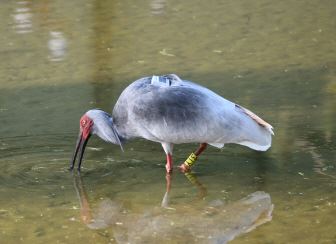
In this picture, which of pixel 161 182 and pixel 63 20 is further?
pixel 63 20

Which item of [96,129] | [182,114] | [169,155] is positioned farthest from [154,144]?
[182,114]

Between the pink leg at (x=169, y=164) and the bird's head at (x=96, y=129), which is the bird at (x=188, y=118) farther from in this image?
the bird's head at (x=96, y=129)

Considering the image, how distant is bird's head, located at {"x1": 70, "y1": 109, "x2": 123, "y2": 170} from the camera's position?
7.32 meters

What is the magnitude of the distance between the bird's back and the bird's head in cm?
31

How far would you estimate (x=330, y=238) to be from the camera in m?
5.81

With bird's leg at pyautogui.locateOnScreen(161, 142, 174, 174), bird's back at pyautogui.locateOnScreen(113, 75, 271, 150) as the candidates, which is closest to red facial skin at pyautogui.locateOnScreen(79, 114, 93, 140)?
bird's back at pyautogui.locateOnScreen(113, 75, 271, 150)

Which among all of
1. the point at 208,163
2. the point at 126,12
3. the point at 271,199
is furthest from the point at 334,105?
the point at 126,12

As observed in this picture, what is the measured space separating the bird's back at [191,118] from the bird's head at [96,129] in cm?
31

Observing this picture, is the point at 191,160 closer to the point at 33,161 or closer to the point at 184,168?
the point at 184,168

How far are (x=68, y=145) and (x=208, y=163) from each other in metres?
1.22

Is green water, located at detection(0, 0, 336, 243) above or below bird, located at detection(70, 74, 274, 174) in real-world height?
below

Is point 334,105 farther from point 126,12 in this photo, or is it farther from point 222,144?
point 126,12

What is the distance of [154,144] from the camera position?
7.91 m

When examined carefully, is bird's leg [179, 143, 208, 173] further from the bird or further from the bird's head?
the bird's head
